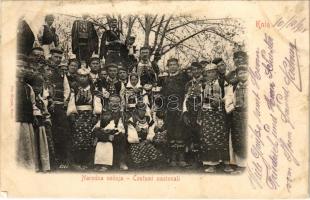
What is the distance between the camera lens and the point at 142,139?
3.45 ft

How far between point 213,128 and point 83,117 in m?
0.30

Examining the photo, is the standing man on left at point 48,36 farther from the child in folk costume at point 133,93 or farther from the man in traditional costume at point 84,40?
the child in folk costume at point 133,93

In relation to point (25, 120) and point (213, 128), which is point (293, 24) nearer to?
point (213, 128)

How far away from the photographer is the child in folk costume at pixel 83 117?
1059 millimetres

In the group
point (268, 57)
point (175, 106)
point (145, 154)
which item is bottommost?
point (145, 154)

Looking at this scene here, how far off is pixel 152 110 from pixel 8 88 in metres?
0.35

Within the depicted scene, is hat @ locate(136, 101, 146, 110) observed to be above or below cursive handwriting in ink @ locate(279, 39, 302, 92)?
below

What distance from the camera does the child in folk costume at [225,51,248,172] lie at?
3.42ft

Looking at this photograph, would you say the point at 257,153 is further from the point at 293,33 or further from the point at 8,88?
the point at 8,88

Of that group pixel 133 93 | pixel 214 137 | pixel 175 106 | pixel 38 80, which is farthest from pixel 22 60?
pixel 214 137

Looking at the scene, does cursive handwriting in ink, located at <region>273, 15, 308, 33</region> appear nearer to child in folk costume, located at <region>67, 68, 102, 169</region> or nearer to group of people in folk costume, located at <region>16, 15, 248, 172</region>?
group of people in folk costume, located at <region>16, 15, 248, 172</region>

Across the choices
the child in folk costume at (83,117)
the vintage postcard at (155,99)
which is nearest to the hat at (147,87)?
the vintage postcard at (155,99)

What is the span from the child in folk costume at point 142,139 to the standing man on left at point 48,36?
248mm

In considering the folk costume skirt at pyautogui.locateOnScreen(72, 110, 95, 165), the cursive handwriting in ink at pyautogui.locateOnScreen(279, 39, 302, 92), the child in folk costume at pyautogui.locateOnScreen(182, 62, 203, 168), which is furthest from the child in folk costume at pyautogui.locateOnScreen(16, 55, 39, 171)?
the cursive handwriting in ink at pyautogui.locateOnScreen(279, 39, 302, 92)
